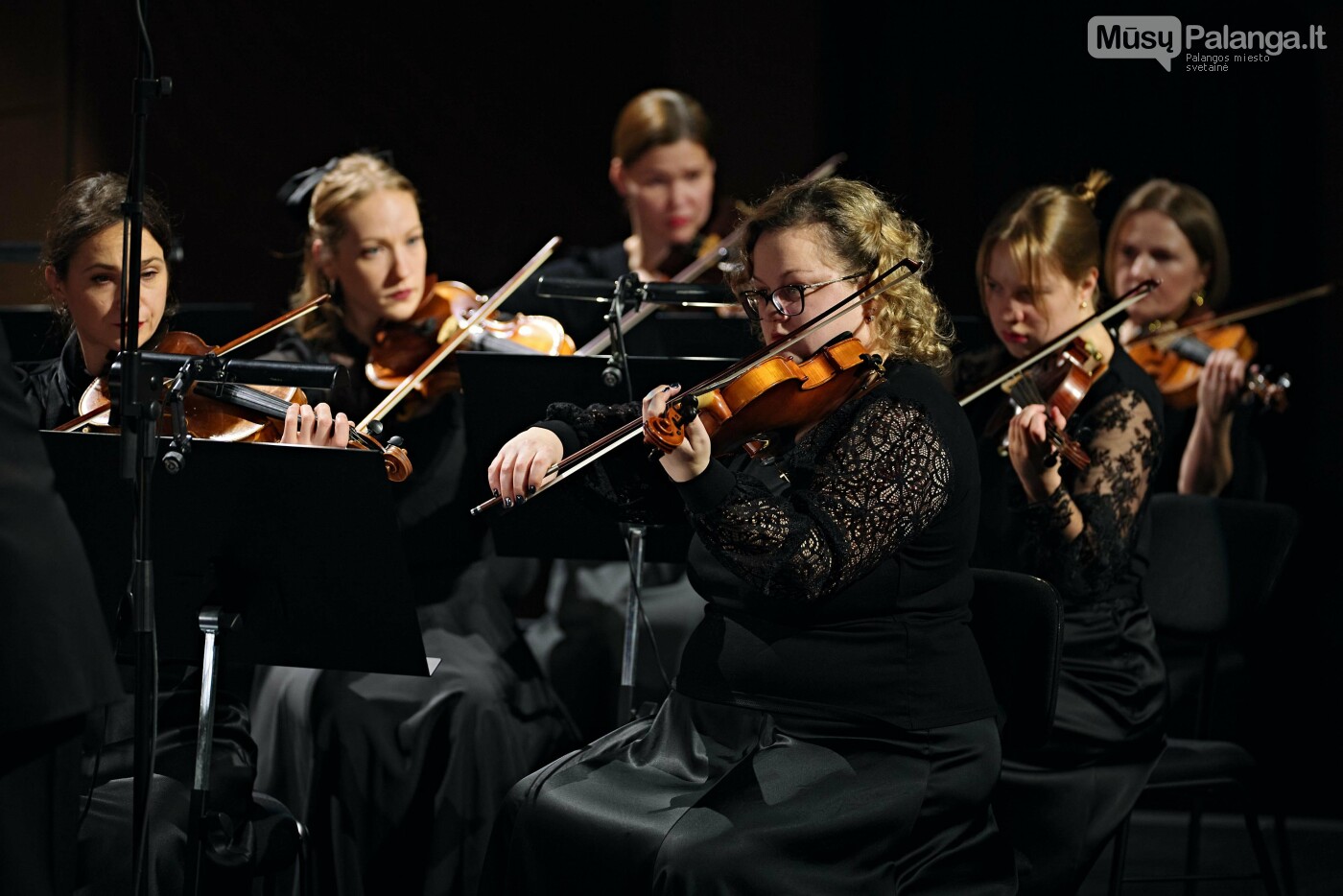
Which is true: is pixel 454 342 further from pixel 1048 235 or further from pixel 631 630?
pixel 1048 235

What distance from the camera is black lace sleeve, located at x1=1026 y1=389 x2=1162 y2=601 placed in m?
Result: 2.36

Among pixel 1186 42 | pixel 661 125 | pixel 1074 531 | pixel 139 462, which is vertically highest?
pixel 1186 42

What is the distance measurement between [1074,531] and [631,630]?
0.77 metres

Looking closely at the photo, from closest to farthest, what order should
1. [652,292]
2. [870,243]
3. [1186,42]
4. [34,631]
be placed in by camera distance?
[34,631] < [870,243] < [652,292] < [1186,42]

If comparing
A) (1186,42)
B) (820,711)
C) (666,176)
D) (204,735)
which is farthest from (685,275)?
(204,735)

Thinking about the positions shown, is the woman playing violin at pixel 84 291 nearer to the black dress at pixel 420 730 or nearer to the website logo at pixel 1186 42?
the black dress at pixel 420 730

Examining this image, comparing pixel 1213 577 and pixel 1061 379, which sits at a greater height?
pixel 1061 379

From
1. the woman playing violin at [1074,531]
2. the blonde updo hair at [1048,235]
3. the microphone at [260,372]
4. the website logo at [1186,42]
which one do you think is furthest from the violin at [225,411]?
the website logo at [1186,42]

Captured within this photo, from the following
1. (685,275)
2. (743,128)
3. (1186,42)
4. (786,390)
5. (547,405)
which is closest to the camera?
(786,390)

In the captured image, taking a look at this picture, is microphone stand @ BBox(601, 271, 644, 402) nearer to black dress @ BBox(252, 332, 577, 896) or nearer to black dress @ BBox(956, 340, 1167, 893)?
black dress @ BBox(252, 332, 577, 896)

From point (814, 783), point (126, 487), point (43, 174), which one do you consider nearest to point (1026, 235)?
point (814, 783)

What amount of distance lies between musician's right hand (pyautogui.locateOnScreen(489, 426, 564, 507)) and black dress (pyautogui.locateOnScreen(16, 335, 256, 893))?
487 millimetres

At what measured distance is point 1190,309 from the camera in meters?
3.40

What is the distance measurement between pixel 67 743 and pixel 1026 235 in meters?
1.82
